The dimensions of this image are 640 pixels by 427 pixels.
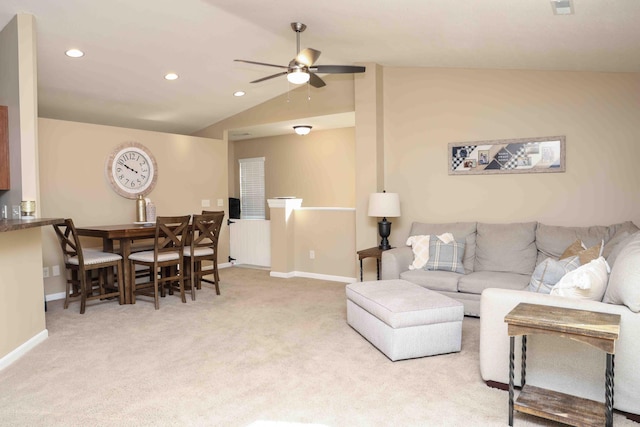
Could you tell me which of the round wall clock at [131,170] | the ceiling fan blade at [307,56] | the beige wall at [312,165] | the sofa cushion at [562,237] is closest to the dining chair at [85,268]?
the round wall clock at [131,170]

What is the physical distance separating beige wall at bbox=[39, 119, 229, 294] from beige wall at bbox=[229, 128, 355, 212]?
136 cm

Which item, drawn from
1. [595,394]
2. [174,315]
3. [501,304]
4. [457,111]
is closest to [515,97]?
[457,111]

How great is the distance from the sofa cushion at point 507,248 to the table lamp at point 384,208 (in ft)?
3.08

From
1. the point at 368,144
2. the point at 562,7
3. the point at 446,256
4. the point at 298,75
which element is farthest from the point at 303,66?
the point at 446,256

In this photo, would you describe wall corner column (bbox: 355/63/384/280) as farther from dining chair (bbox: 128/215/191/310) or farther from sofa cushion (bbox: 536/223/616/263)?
dining chair (bbox: 128/215/191/310)

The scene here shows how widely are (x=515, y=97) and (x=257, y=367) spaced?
3674 millimetres

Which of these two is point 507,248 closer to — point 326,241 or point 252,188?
point 326,241

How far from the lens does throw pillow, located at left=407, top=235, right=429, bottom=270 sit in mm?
4453

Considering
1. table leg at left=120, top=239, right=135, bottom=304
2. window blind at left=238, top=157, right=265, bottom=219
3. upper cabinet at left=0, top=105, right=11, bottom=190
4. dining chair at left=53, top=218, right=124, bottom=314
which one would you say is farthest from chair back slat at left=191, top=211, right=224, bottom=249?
window blind at left=238, top=157, right=265, bottom=219

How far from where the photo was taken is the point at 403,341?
306cm

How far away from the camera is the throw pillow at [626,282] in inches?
83.7

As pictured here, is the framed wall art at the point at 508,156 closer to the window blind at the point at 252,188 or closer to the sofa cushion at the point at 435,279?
the sofa cushion at the point at 435,279

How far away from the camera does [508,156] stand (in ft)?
15.1

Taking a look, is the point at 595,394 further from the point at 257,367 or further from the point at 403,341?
the point at 257,367
